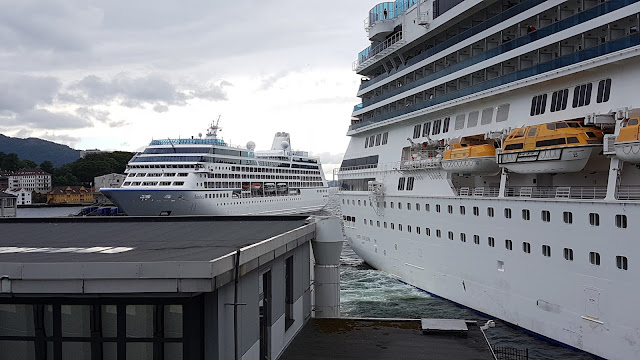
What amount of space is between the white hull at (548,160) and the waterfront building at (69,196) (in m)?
155

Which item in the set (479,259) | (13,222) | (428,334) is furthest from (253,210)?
(428,334)

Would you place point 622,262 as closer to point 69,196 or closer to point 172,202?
point 172,202

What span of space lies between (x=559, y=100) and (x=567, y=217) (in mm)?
5446

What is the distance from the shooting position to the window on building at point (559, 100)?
2211 centimetres

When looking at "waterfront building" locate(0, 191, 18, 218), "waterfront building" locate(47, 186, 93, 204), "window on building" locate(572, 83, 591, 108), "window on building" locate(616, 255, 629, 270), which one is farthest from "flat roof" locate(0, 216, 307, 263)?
"waterfront building" locate(47, 186, 93, 204)

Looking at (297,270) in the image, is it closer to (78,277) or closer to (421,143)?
(78,277)

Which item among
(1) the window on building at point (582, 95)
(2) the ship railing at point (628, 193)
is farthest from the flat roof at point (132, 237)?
(1) the window on building at point (582, 95)

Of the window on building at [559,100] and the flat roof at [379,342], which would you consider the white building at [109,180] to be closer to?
the window on building at [559,100]

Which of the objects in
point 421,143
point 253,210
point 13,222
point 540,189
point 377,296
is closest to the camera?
point 13,222

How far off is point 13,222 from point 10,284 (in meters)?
10.5

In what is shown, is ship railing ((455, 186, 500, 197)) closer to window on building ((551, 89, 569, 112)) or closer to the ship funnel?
window on building ((551, 89, 569, 112))

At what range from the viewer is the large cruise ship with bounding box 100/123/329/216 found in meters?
68.2

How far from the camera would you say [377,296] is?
30.6m

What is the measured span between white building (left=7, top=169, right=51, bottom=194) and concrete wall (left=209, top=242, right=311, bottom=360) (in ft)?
591
